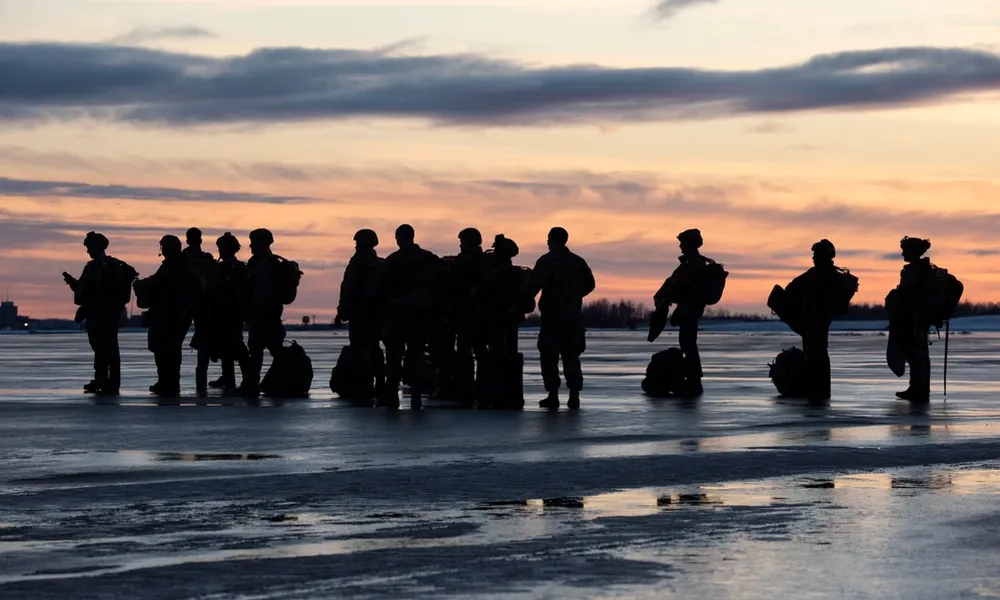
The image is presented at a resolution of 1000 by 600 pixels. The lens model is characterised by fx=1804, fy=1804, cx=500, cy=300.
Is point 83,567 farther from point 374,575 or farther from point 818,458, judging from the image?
point 818,458

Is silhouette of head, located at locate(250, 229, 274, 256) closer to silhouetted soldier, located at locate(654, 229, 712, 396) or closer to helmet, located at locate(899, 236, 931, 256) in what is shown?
silhouetted soldier, located at locate(654, 229, 712, 396)

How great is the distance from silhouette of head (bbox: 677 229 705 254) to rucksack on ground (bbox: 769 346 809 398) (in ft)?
5.84

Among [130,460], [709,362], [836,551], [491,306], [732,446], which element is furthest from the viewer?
[709,362]

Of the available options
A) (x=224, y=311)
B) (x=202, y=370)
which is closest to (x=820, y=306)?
(x=224, y=311)

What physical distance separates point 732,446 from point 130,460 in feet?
15.8

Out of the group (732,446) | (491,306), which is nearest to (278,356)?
(491,306)

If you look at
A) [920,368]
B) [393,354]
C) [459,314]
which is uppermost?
[459,314]

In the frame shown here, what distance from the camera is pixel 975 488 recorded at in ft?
36.7

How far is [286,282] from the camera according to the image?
22641mm

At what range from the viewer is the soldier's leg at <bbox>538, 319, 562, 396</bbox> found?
2050cm

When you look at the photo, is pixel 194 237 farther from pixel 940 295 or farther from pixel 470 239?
pixel 940 295

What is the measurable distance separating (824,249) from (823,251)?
0.03 metres

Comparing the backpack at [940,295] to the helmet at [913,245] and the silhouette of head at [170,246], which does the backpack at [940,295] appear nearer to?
the helmet at [913,245]

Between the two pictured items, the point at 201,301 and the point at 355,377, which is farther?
the point at 201,301
